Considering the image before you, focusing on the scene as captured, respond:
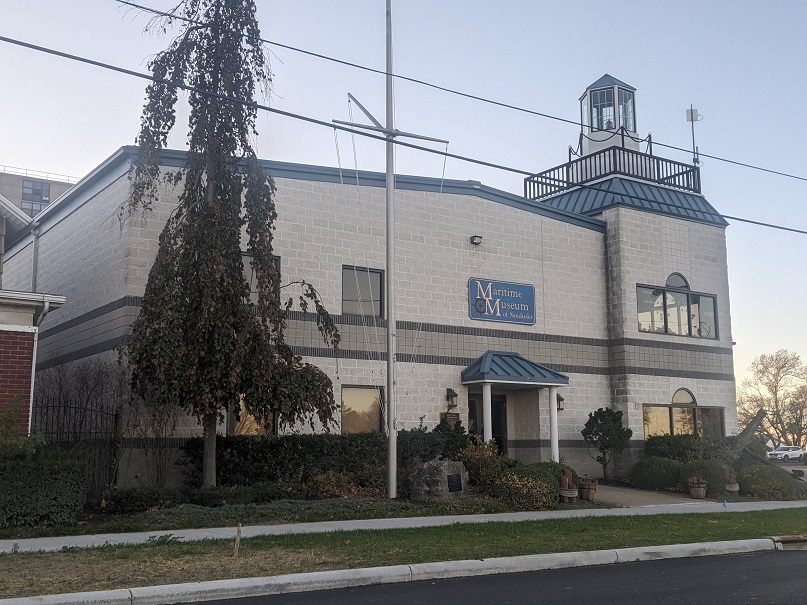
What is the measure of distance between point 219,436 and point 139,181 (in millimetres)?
5831

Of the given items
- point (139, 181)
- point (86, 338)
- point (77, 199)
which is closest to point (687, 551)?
point (139, 181)

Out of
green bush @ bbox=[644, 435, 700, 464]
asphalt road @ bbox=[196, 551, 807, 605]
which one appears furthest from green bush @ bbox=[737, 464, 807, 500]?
asphalt road @ bbox=[196, 551, 807, 605]

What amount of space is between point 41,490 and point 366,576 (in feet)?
22.1

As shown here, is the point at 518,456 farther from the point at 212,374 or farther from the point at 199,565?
the point at 199,565

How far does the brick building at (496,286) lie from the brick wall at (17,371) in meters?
3.29

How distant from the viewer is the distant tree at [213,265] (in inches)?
645

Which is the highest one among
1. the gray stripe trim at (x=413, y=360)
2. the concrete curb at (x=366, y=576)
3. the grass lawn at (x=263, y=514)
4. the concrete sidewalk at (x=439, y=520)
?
the gray stripe trim at (x=413, y=360)

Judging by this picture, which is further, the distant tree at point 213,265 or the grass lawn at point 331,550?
the distant tree at point 213,265

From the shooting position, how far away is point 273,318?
1711 cm

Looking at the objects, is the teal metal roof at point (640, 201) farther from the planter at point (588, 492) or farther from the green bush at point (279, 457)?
the green bush at point (279, 457)

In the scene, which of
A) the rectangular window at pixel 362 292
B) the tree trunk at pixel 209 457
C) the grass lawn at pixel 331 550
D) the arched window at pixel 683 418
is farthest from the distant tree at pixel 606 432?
the tree trunk at pixel 209 457

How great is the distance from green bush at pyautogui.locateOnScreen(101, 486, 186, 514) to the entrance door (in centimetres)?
988

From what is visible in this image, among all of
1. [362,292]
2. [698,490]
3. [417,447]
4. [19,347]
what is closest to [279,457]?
[417,447]

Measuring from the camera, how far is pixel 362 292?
74.7 ft
